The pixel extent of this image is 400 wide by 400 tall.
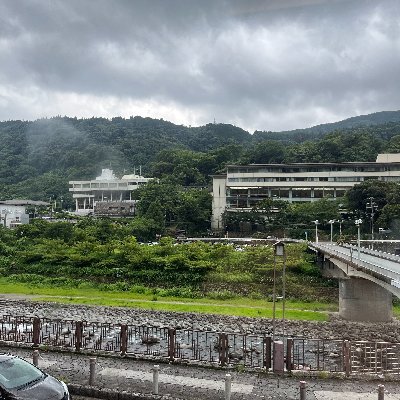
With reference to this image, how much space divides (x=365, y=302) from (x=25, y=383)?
98.7 feet

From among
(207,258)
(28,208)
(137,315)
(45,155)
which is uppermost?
(45,155)

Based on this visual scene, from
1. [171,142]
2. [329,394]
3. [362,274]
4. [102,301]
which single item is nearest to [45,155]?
[171,142]

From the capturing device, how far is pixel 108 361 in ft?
57.5

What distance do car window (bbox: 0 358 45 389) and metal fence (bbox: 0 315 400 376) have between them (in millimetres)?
Result: 5975

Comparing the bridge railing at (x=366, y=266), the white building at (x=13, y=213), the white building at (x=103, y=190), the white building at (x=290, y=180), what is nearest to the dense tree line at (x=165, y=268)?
the bridge railing at (x=366, y=266)

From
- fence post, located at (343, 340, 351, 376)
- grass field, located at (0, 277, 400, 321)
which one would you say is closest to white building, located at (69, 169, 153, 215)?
grass field, located at (0, 277, 400, 321)

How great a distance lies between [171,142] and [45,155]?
51.0 meters

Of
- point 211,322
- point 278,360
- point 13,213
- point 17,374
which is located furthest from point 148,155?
point 17,374

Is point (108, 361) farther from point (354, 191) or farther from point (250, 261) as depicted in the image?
point (354, 191)

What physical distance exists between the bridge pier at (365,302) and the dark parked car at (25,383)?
93.4 ft

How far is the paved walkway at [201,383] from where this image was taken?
14172 millimetres

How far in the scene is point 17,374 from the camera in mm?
11680

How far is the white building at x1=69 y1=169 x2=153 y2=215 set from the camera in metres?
126

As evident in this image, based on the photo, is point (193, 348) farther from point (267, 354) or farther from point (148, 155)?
point (148, 155)
